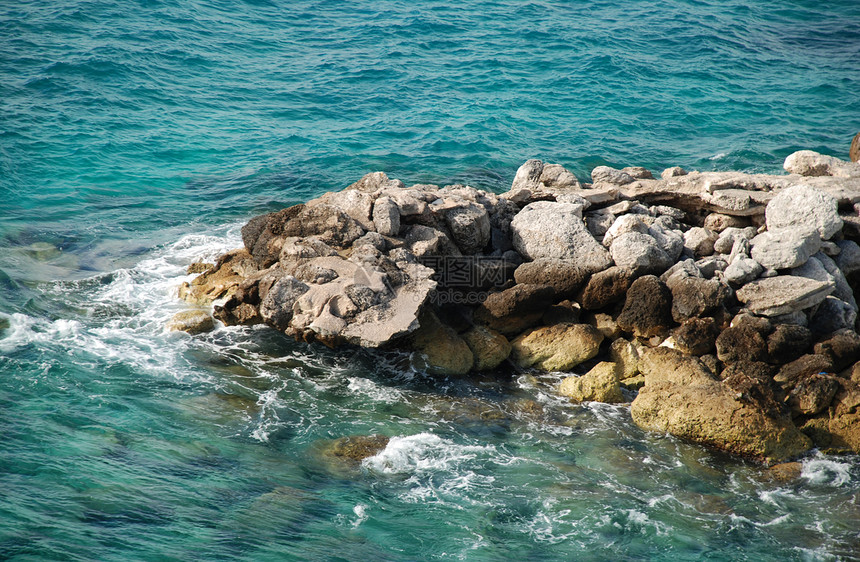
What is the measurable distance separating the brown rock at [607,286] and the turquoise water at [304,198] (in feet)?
8.39

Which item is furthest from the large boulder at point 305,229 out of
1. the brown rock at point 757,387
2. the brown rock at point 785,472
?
the brown rock at point 785,472

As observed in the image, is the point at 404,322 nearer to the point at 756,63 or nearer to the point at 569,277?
the point at 569,277

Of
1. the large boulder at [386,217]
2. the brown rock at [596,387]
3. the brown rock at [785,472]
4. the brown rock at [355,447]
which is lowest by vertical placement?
the brown rock at [785,472]

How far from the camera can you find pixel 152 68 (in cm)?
2927

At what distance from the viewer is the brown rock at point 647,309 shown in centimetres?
1474

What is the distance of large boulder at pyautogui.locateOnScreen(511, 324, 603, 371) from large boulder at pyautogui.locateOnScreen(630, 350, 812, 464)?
1654mm

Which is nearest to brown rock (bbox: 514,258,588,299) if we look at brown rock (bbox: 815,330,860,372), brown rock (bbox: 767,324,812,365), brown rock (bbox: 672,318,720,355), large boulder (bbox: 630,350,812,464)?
brown rock (bbox: 672,318,720,355)

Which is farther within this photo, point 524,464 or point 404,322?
point 404,322

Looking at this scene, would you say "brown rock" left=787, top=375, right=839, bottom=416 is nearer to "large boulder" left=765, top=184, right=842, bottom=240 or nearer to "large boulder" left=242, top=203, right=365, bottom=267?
"large boulder" left=765, top=184, right=842, bottom=240

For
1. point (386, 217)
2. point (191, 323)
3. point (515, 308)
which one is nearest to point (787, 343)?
point (515, 308)

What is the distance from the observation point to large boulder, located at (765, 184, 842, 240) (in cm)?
1576

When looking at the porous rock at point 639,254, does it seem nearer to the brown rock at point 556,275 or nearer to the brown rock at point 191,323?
the brown rock at point 556,275

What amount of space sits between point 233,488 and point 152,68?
23.6 meters

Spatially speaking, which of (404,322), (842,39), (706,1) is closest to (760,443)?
(404,322)
